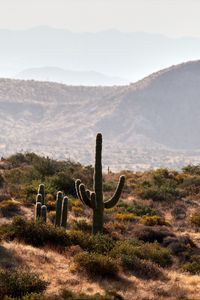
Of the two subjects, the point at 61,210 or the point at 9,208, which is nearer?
the point at 61,210

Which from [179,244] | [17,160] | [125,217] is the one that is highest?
[17,160]

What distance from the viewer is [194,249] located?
55.9 feet

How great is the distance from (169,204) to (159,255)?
10406 millimetres

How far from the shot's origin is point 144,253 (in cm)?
1441

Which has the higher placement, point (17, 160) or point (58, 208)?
point (17, 160)

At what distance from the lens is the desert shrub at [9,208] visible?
19797 mm

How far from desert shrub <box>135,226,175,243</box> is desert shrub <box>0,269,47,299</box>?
7711mm

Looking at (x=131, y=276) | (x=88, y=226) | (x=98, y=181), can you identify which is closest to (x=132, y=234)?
(x=88, y=226)

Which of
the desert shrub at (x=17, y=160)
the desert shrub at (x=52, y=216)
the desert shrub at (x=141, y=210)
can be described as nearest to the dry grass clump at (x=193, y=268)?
the desert shrub at (x=52, y=216)

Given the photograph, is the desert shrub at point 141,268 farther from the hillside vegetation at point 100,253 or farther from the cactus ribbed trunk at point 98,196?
the cactus ribbed trunk at point 98,196

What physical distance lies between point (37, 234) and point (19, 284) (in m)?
4.00

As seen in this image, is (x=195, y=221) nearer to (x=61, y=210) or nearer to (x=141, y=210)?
(x=141, y=210)

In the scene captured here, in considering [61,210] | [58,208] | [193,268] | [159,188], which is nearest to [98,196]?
[58,208]

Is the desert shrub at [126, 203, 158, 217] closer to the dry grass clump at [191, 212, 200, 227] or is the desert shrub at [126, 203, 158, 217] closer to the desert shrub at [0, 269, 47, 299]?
the dry grass clump at [191, 212, 200, 227]
